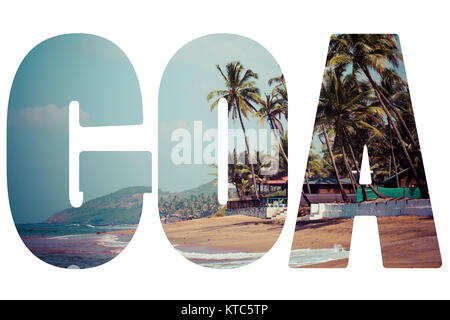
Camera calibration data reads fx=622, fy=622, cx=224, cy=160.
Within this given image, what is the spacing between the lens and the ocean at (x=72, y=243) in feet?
25.6

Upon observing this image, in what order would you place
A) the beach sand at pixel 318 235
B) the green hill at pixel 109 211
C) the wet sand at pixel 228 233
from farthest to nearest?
the green hill at pixel 109 211
the wet sand at pixel 228 233
the beach sand at pixel 318 235

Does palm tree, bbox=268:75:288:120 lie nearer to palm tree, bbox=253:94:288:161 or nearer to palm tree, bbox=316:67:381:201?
palm tree, bbox=253:94:288:161

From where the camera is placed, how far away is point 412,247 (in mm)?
7395

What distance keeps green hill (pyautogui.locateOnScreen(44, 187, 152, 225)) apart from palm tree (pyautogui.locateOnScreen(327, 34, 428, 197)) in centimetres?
294

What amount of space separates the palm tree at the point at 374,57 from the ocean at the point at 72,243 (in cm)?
334

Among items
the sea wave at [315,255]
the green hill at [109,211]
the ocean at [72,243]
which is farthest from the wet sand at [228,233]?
the ocean at [72,243]

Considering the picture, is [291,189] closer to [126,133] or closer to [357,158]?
[357,158]

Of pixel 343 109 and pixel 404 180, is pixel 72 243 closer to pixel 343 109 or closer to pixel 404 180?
pixel 343 109

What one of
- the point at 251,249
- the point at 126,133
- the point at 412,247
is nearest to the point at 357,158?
the point at 412,247

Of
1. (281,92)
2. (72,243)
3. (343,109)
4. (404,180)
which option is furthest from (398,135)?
(72,243)

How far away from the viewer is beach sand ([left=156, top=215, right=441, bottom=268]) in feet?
24.3

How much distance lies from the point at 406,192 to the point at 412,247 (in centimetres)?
66

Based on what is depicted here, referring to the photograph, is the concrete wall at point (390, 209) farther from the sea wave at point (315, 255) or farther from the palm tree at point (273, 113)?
the palm tree at point (273, 113)

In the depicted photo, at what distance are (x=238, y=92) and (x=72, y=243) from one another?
2.83 meters
